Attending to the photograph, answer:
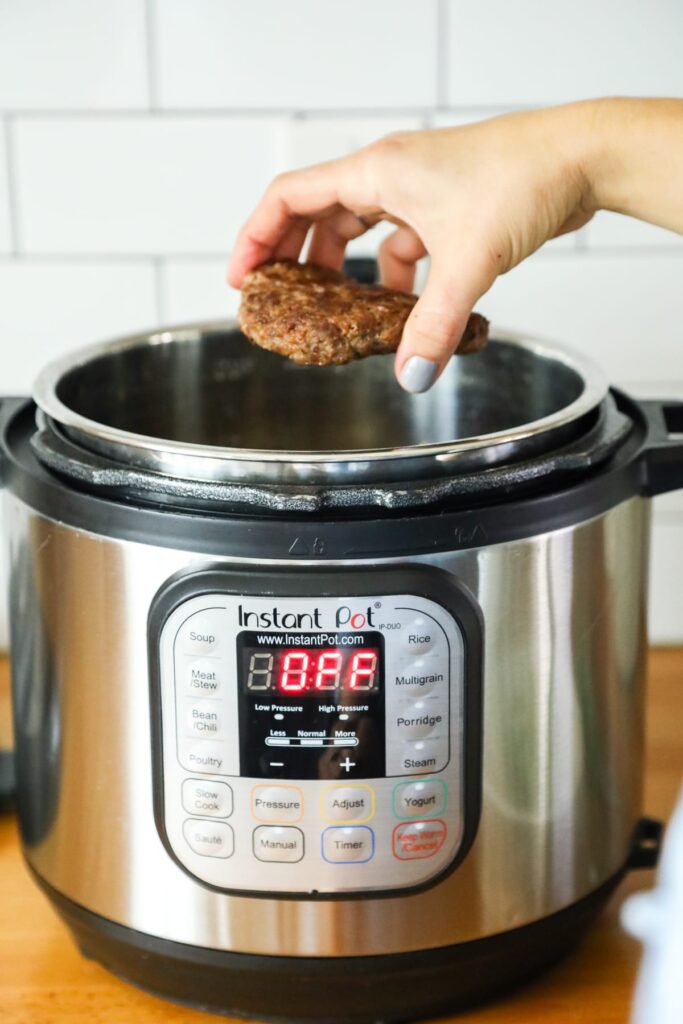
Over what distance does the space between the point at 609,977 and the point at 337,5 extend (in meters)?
0.82

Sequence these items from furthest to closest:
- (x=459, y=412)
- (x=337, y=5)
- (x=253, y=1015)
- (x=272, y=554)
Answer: (x=337, y=5)
(x=459, y=412)
(x=253, y=1015)
(x=272, y=554)

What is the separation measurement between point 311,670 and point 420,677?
60mm

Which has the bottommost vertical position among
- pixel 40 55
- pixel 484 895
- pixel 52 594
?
pixel 484 895

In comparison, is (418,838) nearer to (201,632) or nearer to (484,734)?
(484,734)

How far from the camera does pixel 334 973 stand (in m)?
0.72

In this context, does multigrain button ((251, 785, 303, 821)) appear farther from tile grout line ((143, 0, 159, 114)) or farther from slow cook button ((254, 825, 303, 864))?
tile grout line ((143, 0, 159, 114))

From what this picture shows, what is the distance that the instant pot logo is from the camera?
0.67 meters

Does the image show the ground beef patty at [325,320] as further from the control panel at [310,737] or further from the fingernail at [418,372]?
the control panel at [310,737]

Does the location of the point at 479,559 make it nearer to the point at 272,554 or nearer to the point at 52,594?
the point at 272,554

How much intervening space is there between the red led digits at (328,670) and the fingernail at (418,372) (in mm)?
161

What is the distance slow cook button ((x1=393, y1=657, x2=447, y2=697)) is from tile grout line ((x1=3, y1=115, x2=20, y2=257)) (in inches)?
27.7

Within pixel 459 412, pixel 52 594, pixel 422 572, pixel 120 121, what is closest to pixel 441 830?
pixel 422 572

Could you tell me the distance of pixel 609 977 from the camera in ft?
2.72

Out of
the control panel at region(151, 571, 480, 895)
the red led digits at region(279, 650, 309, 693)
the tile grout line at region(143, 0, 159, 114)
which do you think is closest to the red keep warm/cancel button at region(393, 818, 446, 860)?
the control panel at region(151, 571, 480, 895)
